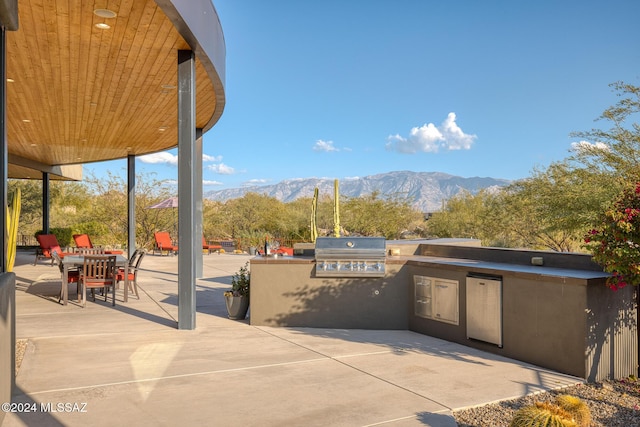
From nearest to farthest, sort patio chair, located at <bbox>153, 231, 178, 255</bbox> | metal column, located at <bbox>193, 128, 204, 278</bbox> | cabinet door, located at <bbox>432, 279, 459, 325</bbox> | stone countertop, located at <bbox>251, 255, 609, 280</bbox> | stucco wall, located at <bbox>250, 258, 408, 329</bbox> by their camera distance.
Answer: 1. stone countertop, located at <bbox>251, 255, 609, 280</bbox>
2. cabinet door, located at <bbox>432, 279, 459, 325</bbox>
3. stucco wall, located at <bbox>250, 258, 408, 329</bbox>
4. metal column, located at <bbox>193, 128, 204, 278</bbox>
5. patio chair, located at <bbox>153, 231, 178, 255</bbox>

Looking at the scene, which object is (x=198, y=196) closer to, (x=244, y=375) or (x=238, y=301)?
(x=238, y=301)

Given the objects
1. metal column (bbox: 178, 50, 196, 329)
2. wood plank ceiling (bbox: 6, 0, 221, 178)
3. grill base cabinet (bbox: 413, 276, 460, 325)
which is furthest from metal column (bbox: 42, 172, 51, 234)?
grill base cabinet (bbox: 413, 276, 460, 325)

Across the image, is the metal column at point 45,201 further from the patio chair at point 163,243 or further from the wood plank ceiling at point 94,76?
the wood plank ceiling at point 94,76

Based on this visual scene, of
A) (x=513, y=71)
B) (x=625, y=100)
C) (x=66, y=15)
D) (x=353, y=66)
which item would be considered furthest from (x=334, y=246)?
(x=353, y=66)

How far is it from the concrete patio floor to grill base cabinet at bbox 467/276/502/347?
0.22m

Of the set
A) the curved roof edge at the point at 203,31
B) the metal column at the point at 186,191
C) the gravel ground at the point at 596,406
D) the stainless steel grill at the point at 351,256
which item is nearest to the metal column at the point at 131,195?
the curved roof edge at the point at 203,31

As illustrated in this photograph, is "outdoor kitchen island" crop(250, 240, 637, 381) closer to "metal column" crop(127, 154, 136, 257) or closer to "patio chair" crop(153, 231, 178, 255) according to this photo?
"metal column" crop(127, 154, 136, 257)

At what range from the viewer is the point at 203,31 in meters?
6.27

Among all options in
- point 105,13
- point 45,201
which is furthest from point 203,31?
point 45,201

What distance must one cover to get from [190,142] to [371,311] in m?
3.38

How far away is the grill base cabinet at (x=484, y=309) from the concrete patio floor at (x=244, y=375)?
0.22m

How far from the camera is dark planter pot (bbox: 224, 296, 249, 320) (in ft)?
23.6

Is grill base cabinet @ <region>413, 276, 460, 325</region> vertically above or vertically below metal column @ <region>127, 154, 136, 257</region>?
below

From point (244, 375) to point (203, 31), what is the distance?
4.30 metres
